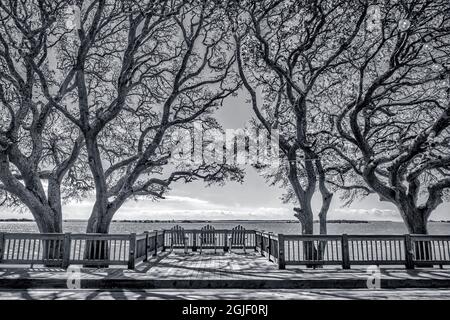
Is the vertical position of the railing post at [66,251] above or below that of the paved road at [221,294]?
above

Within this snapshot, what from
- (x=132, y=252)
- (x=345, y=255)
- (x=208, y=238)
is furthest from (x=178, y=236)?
(x=345, y=255)

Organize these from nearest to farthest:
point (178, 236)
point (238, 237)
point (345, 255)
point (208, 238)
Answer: point (345, 255), point (208, 238), point (238, 237), point (178, 236)

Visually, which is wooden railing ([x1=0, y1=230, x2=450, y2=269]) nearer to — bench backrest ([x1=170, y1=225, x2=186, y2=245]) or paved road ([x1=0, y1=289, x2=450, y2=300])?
paved road ([x1=0, y1=289, x2=450, y2=300])

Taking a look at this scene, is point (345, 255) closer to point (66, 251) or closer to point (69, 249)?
point (69, 249)

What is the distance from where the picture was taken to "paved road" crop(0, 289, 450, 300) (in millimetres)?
9039

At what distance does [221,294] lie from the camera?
377 inches

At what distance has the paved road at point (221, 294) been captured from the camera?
9.04 meters

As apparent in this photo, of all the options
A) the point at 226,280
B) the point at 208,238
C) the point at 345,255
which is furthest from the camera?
the point at 208,238

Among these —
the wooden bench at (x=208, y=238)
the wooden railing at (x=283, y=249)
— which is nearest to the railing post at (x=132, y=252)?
the wooden railing at (x=283, y=249)

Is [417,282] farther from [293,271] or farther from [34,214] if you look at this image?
[34,214]

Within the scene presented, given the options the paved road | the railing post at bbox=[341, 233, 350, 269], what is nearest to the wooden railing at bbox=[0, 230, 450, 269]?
the railing post at bbox=[341, 233, 350, 269]

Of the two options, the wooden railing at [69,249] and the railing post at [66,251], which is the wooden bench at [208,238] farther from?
the railing post at [66,251]
